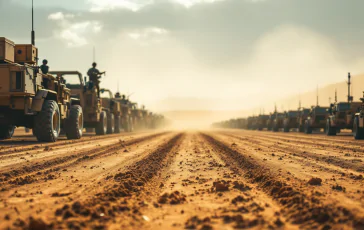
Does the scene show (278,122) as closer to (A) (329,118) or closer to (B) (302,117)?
(B) (302,117)

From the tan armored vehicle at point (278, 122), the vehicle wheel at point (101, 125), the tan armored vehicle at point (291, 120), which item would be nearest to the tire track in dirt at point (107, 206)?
the vehicle wheel at point (101, 125)

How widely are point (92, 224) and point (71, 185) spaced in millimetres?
1870

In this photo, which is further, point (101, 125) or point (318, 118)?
point (318, 118)

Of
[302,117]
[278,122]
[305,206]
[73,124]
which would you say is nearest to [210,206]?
[305,206]

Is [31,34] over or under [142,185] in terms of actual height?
over

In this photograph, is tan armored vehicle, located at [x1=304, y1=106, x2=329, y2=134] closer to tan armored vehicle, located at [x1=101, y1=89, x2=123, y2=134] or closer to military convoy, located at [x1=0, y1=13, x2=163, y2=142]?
tan armored vehicle, located at [x1=101, y1=89, x2=123, y2=134]

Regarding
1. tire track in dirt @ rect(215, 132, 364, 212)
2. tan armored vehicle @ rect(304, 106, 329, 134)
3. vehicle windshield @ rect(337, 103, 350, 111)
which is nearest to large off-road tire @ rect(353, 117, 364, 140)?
vehicle windshield @ rect(337, 103, 350, 111)

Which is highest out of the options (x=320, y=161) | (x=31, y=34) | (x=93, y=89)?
(x=31, y=34)

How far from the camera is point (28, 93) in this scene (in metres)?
10.6

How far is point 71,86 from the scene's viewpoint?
18.1m

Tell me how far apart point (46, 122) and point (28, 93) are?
108 centimetres

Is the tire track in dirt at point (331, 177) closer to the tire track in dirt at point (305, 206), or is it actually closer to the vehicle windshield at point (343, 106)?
the tire track in dirt at point (305, 206)

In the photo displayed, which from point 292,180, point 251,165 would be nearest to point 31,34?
point 251,165

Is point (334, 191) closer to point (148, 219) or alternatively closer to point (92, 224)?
point (148, 219)
